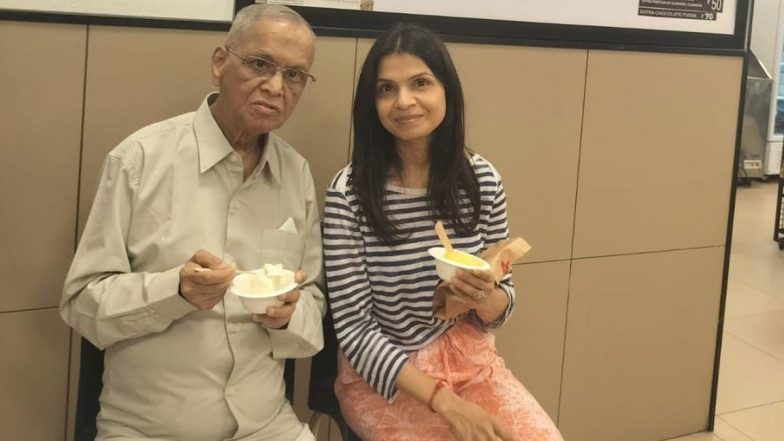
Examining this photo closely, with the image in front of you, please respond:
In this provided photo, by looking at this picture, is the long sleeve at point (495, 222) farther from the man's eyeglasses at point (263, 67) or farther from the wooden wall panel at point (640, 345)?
the wooden wall panel at point (640, 345)

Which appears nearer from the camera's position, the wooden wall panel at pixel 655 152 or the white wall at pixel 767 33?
the wooden wall panel at pixel 655 152

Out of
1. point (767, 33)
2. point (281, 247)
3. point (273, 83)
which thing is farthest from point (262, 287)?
point (767, 33)

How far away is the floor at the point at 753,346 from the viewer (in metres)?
3.16

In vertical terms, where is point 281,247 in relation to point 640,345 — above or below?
above

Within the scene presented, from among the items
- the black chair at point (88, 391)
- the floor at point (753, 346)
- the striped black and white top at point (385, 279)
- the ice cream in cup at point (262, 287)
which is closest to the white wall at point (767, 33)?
the floor at point (753, 346)

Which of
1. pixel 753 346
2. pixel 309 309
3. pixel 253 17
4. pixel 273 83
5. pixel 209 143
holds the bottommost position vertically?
pixel 753 346

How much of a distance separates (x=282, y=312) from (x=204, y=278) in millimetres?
211

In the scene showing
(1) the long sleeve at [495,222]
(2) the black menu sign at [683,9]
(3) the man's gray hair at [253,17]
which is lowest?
(1) the long sleeve at [495,222]

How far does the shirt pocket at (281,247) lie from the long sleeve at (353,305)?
0.08 m

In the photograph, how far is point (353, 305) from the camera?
6.16 ft

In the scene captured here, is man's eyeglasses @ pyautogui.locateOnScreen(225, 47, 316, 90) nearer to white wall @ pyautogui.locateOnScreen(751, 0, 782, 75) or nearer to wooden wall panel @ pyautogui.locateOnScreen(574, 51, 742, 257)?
wooden wall panel @ pyautogui.locateOnScreen(574, 51, 742, 257)

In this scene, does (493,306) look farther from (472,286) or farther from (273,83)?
(273,83)

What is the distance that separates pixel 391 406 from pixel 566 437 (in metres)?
1.18

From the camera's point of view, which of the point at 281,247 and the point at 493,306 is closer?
the point at 281,247
